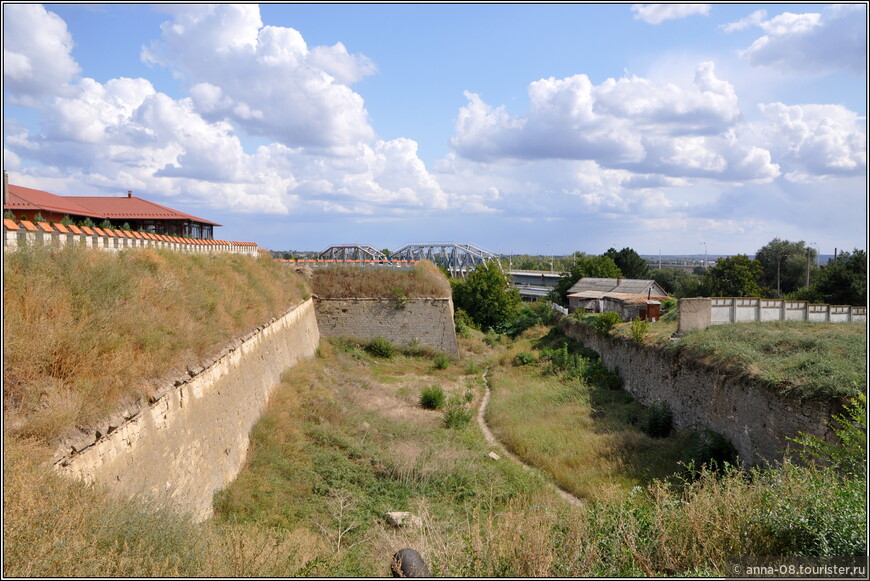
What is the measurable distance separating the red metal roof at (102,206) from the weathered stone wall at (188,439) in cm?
888

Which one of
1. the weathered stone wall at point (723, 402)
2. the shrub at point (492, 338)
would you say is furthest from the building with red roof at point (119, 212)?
the weathered stone wall at point (723, 402)

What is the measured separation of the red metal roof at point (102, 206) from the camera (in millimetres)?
15578

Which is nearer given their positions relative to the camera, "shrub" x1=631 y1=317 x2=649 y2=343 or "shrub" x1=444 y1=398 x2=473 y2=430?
"shrub" x1=444 y1=398 x2=473 y2=430

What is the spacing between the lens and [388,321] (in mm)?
23828

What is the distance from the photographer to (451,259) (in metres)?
62.7

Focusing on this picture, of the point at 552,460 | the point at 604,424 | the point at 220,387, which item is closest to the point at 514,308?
the point at 604,424

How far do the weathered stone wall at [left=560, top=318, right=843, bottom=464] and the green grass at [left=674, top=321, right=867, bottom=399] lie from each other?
0.23 meters

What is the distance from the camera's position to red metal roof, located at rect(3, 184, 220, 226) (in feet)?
51.1

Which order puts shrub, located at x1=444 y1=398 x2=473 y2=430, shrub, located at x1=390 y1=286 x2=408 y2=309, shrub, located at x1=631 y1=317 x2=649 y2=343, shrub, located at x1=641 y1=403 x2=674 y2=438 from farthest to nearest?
shrub, located at x1=390 y1=286 x2=408 y2=309, shrub, located at x1=631 y1=317 x2=649 y2=343, shrub, located at x1=444 y1=398 x2=473 y2=430, shrub, located at x1=641 y1=403 x2=674 y2=438

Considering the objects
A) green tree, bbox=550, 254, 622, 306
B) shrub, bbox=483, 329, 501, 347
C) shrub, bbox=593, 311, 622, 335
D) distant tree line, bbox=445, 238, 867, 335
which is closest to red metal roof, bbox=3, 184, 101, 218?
shrub, bbox=593, 311, 622, 335

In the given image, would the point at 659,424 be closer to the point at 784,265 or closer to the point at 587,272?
the point at 587,272

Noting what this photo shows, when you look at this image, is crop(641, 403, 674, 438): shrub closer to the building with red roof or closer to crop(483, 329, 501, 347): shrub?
crop(483, 329, 501, 347): shrub

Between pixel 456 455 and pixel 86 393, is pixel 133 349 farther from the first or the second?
pixel 456 455

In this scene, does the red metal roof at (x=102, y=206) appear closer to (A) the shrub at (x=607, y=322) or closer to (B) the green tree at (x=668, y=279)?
(A) the shrub at (x=607, y=322)
